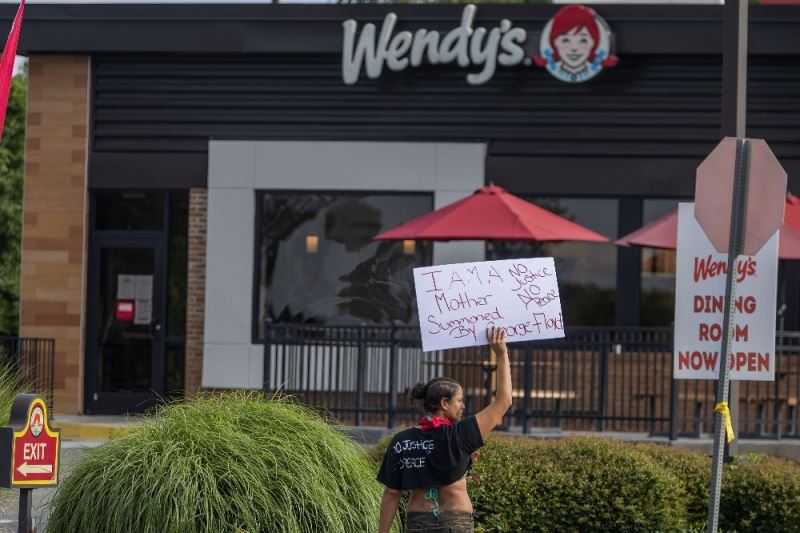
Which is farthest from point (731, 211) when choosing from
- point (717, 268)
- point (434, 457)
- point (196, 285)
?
point (196, 285)

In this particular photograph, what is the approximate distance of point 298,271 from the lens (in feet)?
66.1

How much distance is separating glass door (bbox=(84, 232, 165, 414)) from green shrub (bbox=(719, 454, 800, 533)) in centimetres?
1171

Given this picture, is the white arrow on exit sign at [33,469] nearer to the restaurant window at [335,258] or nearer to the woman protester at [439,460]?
the woman protester at [439,460]

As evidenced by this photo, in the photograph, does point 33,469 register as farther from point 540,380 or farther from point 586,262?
point 586,262

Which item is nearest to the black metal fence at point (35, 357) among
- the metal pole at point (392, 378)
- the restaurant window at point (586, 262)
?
the metal pole at point (392, 378)

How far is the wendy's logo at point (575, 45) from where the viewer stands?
758 inches

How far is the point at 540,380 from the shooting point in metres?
17.7

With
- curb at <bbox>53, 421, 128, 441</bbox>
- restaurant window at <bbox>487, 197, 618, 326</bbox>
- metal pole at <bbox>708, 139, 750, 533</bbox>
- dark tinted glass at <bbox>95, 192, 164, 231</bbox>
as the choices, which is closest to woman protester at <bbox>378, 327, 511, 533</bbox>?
metal pole at <bbox>708, 139, 750, 533</bbox>

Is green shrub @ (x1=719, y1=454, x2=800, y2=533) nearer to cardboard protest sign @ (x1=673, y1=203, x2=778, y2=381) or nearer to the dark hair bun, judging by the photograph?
cardboard protest sign @ (x1=673, y1=203, x2=778, y2=381)

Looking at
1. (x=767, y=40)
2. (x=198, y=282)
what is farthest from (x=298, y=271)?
(x=767, y=40)

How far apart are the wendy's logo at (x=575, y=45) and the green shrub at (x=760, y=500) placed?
33.1ft

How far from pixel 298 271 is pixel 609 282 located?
14.4 ft

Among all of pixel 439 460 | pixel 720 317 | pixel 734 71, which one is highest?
pixel 734 71

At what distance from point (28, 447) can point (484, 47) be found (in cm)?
1280
